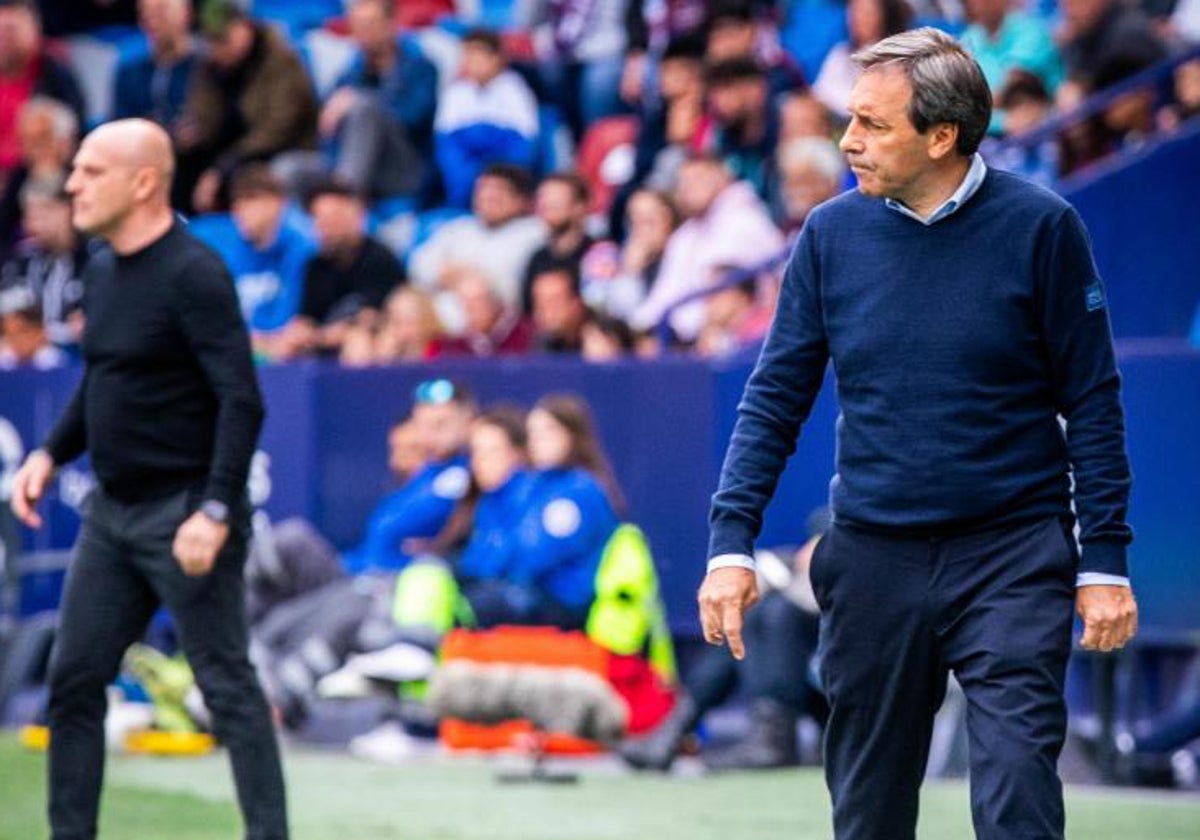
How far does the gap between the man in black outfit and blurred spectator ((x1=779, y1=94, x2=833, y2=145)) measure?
6.60m

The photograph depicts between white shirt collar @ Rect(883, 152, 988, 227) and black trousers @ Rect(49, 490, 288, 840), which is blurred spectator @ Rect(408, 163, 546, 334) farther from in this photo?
white shirt collar @ Rect(883, 152, 988, 227)

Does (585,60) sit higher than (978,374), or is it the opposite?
(585,60)

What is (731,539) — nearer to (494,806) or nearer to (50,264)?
(494,806)

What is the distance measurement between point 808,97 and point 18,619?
5.09 meters

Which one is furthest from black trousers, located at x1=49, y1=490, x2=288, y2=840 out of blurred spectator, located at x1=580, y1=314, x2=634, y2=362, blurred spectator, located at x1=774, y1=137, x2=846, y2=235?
blurred spectator, located at x1=774, y1=137, x2=846, y2=235

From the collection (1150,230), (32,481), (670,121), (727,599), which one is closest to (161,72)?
(670,121)

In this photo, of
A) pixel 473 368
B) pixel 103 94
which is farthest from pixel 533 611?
pixel 103 94

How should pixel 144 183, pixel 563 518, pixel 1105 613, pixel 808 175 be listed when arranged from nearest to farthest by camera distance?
pixel 1105 613
pixel 144 183
pixel 563 518
pixel 808 175

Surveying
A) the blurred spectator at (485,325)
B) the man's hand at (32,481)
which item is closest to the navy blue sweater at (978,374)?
the man's hand at (32,481)

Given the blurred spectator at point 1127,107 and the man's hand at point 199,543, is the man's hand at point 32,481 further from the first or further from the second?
the blurred spectator at point 1127,107

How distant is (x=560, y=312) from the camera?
13852 millimetres

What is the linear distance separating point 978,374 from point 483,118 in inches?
454

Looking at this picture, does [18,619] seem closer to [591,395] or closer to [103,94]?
[591,395]

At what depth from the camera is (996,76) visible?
13.9m
